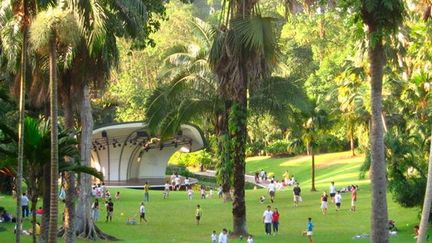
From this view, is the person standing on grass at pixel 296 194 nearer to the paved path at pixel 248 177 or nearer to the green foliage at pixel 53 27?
the paved path at pixel 248 177

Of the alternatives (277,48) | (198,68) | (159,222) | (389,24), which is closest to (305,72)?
(198,68)

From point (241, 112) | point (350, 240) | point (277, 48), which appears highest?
point (277, 48)

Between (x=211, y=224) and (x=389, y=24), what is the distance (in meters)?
15.9

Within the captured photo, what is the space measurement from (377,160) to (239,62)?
27.0 ft

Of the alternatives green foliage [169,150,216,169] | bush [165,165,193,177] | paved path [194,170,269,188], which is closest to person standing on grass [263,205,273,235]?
paved path [194,170,269,188]

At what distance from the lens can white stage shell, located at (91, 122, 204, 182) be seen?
53250 millimetres

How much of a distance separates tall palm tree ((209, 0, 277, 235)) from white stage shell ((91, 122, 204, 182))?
2588 centimetres

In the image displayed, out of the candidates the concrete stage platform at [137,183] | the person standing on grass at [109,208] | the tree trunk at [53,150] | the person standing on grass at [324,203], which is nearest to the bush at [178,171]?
the concrete stage platform at [137,183]

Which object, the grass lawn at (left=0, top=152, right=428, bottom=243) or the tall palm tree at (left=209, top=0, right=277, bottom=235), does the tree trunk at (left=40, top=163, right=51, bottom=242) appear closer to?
the grass lawn at (left=0, top=152, right=428, bottom=243)

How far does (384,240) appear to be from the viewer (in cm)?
1819

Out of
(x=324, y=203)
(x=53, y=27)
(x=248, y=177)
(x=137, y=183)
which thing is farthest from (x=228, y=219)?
(x=248, y=177)

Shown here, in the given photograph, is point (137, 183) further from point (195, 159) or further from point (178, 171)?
point (195, 159)

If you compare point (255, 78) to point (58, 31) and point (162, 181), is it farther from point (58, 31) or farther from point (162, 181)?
point (162, 181)

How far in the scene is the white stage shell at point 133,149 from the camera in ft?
175
